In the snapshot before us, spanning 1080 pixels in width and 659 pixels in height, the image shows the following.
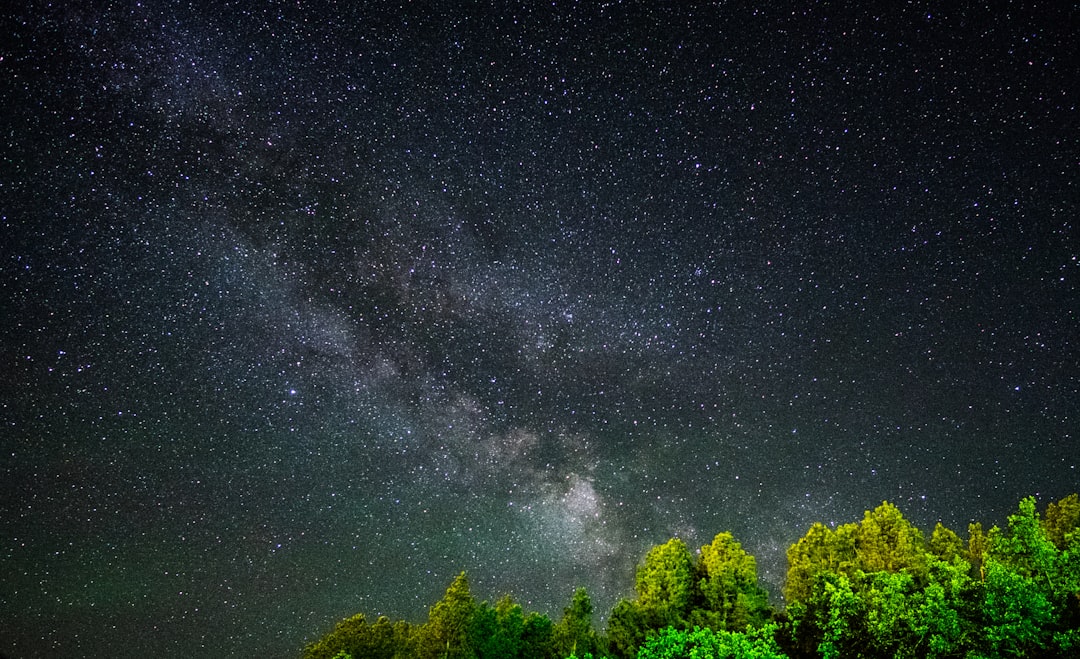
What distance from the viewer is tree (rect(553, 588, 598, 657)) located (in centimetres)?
2669

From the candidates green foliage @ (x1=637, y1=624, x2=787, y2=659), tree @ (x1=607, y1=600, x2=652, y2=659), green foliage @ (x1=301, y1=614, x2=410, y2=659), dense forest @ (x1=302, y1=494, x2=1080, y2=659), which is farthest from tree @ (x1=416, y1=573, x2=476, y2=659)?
green foliage @ (x1=637, y1=624, x2=787, y2=659)

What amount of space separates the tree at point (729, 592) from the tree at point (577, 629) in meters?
4.40

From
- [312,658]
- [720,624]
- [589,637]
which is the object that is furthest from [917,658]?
[312,658]

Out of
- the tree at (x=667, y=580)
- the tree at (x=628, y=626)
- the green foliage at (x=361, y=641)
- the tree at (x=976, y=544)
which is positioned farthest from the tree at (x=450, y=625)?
the tree at (x=976, y=544)

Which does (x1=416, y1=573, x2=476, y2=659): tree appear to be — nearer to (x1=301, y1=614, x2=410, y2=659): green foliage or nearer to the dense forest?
the dense forest

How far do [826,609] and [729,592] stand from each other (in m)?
4.66

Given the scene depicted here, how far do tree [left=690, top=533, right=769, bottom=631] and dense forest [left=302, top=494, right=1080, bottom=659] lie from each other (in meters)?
0.04

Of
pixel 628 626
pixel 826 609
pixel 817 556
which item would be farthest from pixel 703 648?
pixel 817 556

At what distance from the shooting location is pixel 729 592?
2686 centimetres

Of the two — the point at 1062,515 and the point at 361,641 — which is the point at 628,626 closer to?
the point at 361,641

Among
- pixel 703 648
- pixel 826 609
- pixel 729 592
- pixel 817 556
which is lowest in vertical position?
pixel 703 648

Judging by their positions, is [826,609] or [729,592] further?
[729,592]

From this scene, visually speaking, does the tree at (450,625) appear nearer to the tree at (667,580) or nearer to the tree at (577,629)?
the tree at (577,629)

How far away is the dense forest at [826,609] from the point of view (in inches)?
653
